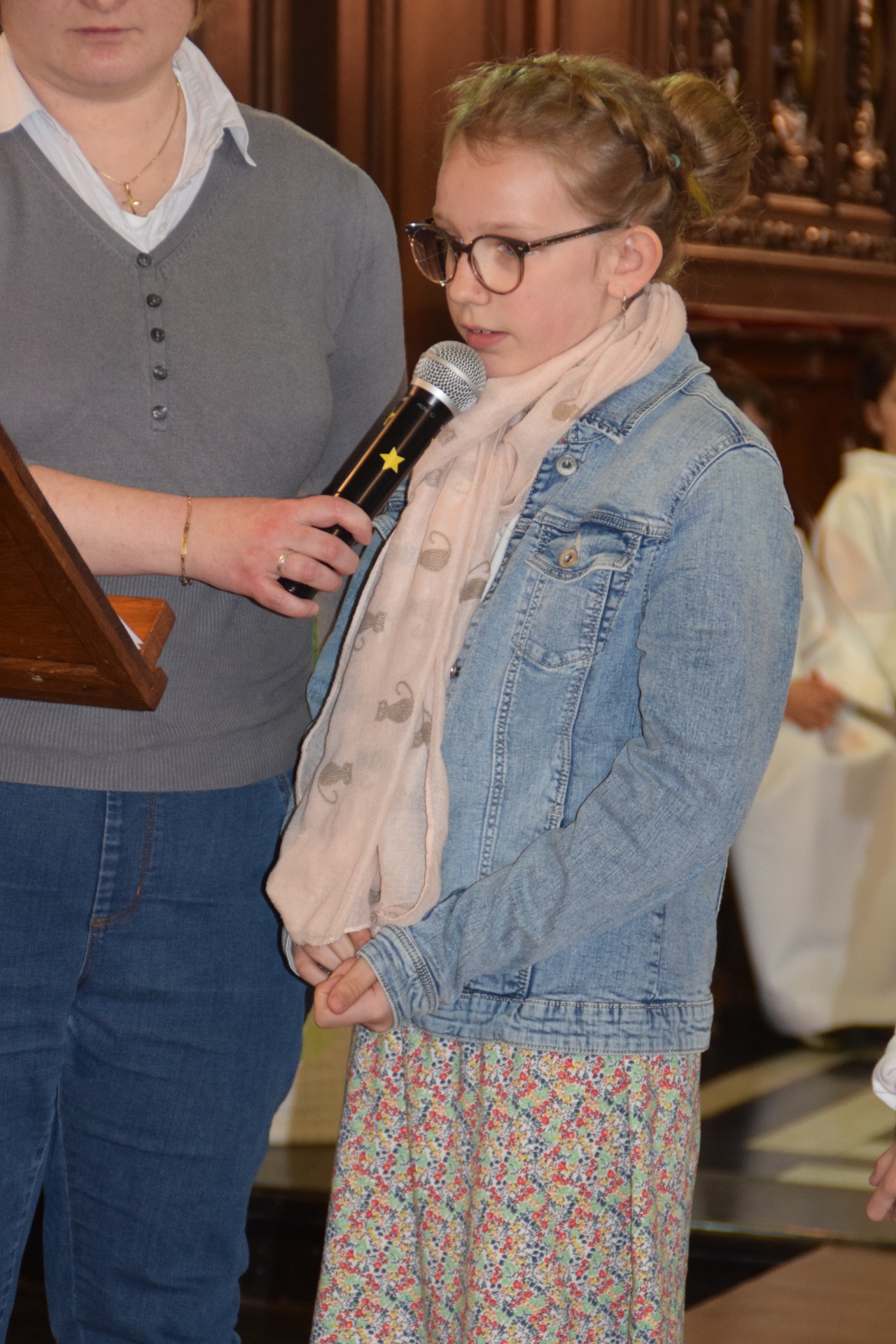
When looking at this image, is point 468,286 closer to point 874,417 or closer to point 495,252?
point 495,252

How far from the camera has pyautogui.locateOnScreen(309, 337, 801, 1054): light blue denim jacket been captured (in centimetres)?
119

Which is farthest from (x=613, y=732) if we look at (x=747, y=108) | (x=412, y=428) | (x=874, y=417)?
(x=874, y=417)

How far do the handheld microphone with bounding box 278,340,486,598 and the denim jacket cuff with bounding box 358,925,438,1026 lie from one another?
294mm

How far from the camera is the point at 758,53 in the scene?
4449 millimetres

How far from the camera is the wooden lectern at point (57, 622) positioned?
101 cm

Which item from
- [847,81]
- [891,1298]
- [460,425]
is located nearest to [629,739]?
[460,425]

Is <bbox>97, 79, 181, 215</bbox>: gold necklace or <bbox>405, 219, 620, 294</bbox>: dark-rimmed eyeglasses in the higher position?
<bbox>97, 79, 181, 215</bbox>: gold necklace

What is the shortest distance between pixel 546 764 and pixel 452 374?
33 cm

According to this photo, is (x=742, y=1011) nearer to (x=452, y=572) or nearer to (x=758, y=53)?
(x=758, y=53)

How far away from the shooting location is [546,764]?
1.27 m

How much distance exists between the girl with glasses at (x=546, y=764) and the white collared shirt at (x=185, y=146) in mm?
248

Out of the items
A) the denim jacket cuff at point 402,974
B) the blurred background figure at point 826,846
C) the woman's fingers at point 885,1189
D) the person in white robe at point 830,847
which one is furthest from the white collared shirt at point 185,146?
the person in white robe at point 830,847

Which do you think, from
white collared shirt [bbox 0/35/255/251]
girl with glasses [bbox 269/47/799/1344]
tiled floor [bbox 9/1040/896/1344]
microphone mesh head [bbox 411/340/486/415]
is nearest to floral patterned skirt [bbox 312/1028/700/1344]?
girl with glasses [bbox 269/47/799/1344]

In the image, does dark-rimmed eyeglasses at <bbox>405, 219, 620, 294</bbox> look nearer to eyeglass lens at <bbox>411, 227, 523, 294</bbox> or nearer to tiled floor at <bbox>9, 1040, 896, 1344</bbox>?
eyeglass lens at <bbox>411, 227, 523, 294</bbox>
